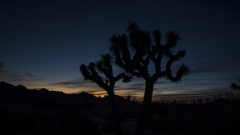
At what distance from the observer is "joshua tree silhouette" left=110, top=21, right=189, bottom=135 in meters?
10.7

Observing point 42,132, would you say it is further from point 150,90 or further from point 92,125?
point 150,90

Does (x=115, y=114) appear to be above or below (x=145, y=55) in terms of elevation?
below

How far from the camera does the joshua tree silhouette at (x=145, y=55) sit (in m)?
10.7

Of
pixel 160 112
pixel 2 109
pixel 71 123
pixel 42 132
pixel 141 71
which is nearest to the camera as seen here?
pixel 42 132

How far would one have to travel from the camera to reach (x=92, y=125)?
10.6 m

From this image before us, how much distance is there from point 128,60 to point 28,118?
5577mm

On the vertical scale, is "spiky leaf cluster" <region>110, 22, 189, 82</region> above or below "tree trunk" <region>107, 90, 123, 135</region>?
above

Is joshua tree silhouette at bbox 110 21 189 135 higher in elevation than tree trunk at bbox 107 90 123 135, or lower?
higher

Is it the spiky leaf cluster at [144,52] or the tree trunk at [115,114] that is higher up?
the spiky leaf cluster at [144,52]

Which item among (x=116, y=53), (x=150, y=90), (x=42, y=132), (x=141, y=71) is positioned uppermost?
(x=116, y=53)

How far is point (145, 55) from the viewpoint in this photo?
1145 cm

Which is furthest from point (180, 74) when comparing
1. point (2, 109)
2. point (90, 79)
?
point (2, 109)

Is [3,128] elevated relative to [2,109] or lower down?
lower down

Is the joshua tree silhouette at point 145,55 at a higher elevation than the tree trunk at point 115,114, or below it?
higher
